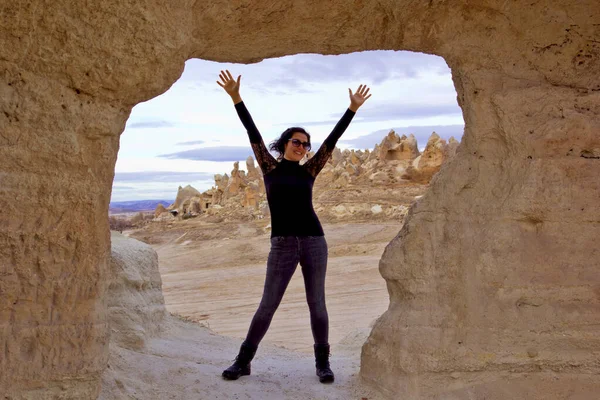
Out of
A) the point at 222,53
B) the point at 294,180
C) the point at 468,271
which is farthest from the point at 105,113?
the point at 468,271

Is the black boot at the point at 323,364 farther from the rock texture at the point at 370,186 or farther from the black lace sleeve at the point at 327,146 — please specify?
the rock texture at the point at 370,186

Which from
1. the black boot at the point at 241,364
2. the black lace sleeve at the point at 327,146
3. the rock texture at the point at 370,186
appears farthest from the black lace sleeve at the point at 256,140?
the rock texture at the point at 370,186

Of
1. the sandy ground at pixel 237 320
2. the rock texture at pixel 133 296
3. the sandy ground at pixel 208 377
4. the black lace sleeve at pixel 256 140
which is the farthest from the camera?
the rock texture at pixel 133 296

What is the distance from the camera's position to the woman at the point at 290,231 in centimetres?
380

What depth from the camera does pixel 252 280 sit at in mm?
11273

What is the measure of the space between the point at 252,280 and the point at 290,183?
7.66m

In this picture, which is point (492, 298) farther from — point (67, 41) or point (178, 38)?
point (67, 41)

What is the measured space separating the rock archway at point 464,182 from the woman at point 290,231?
377mm

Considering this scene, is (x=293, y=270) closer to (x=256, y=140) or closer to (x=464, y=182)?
(x=256, y=140)

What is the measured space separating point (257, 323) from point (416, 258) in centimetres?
111

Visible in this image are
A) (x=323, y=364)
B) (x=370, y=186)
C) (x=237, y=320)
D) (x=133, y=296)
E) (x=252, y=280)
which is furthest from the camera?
(x=370, y=186)

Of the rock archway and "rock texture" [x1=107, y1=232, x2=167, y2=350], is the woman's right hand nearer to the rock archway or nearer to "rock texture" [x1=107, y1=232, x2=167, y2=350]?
the rock archway

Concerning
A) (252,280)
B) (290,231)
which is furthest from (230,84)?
(252,280)

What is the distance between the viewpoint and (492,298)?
3.63 metres
